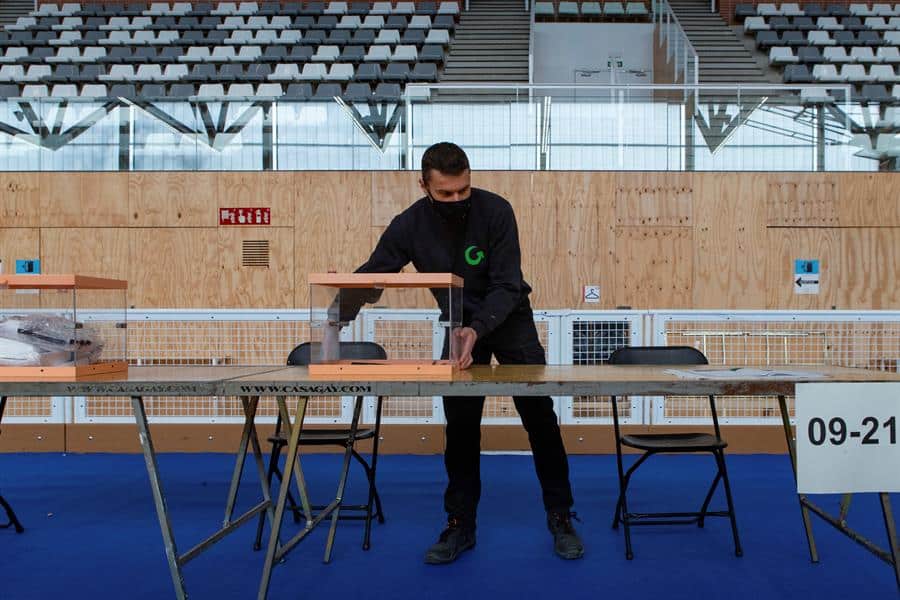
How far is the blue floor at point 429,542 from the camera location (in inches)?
111

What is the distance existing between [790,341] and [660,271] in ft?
4.63

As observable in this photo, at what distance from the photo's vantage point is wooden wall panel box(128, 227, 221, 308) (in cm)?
646

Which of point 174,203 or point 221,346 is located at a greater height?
point 174,203

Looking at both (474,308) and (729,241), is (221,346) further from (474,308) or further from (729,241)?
(729,241)

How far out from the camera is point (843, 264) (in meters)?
6.39

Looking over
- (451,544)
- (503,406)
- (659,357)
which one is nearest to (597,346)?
(503,406)

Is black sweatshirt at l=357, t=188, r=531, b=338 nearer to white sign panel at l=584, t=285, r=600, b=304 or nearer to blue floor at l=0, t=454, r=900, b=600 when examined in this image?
blue floor at l=0, t=454, r=900, b=600

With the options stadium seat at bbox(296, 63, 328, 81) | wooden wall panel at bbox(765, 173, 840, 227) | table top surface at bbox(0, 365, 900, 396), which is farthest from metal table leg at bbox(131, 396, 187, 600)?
stadium seat at bbox(296, 63, 328, 81)

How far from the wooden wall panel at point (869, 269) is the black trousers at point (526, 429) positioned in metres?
4.16

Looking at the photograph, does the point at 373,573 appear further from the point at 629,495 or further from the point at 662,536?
the point at 629,495

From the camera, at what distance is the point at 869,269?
6.38 meters

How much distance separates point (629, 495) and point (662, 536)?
2.73ft

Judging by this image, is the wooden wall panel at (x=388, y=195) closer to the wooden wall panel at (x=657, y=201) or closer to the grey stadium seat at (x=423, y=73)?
the wooden wall panel at (x=657, y=201)

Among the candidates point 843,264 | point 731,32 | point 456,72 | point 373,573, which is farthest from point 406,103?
point 731,32
